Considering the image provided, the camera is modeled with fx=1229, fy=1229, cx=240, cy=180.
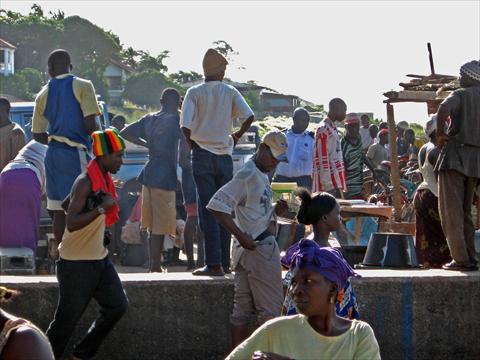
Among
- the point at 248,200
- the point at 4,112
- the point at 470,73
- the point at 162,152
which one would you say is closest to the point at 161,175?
the point at 162,152

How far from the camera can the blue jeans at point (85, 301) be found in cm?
752

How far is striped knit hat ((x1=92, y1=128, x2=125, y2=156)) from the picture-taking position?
25.0 feet

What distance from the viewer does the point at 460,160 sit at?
8.93 metres

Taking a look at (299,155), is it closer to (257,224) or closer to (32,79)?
(257,224)

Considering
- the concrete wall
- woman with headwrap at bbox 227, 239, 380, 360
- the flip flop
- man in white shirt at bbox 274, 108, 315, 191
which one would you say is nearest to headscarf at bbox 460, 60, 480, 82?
the flip flop

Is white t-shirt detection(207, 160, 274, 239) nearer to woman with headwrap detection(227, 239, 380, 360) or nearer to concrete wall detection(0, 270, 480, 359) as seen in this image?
concrete wall detection(0, 270, 480, 359)

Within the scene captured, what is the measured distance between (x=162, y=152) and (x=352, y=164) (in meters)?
2.96

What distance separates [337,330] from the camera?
15.1 feet

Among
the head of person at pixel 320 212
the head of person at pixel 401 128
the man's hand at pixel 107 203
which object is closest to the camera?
the head of person at pixel 320 212

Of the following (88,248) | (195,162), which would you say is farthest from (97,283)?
(195,162)

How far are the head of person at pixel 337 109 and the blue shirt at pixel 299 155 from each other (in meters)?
1.13

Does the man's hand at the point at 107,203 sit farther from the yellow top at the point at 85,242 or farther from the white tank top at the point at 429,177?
the white tank top at the point at 429,177

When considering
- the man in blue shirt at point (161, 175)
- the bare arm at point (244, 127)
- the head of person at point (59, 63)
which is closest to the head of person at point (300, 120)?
the man in blue shirt at point (161, 175)

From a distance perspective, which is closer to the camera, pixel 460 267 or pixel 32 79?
Answer: pixel 460 267
